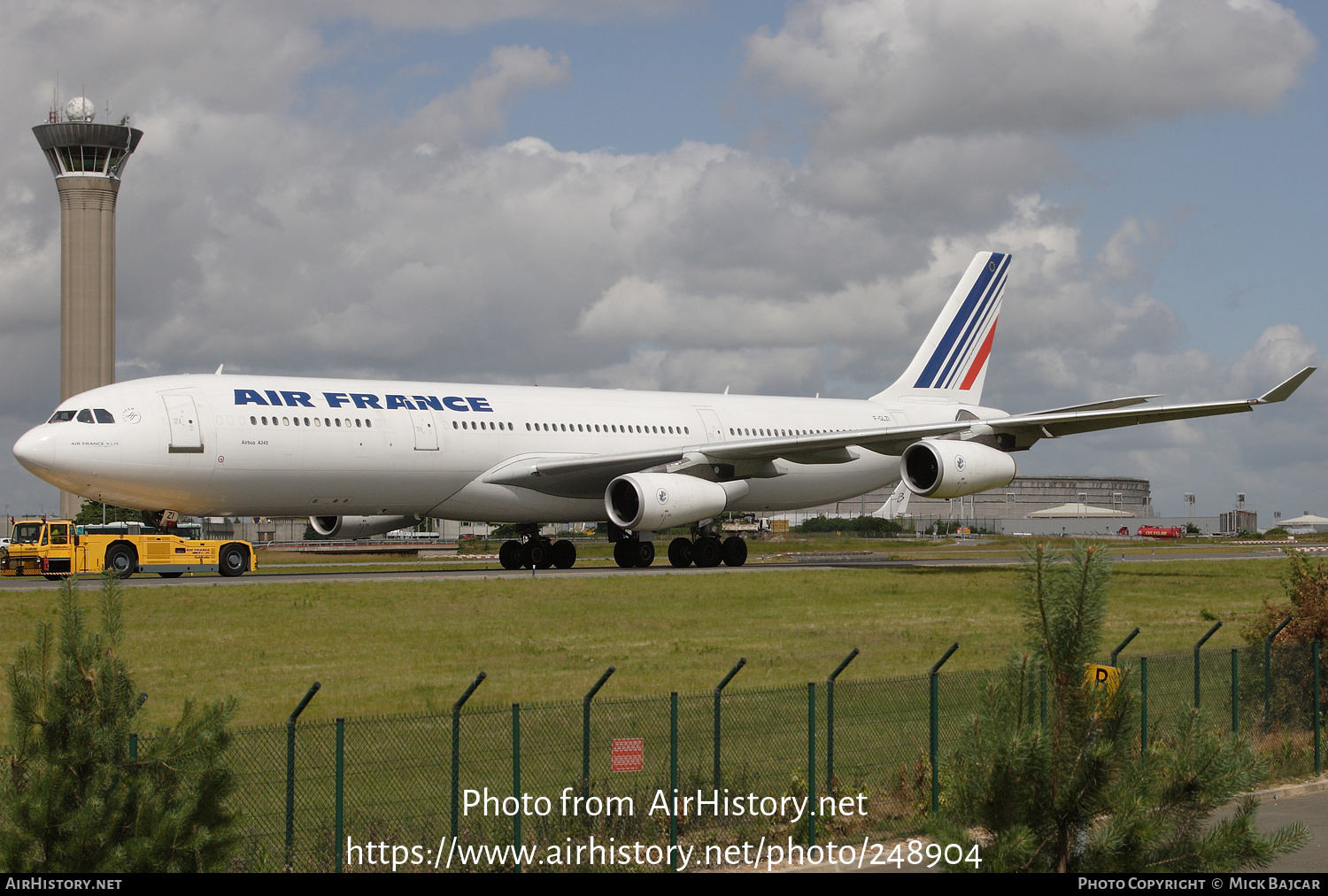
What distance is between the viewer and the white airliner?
28.6m

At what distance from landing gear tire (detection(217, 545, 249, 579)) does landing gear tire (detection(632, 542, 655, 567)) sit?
10.8 meters

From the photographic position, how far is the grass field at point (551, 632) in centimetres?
1703

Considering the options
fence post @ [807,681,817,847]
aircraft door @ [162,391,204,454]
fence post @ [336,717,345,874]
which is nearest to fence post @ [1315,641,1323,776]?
fence post @ [807,681,817,847]

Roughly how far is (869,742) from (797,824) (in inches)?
85.6

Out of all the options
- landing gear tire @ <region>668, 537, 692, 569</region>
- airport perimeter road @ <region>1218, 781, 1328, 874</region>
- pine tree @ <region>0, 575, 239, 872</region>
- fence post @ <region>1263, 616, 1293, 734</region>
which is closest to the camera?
pine tree @ <region>0, 575, 239, 872</region>

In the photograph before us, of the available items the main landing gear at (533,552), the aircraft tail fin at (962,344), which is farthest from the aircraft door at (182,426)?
the aircraft tail fin at (962,344)

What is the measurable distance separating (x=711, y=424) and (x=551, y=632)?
58.5 ft

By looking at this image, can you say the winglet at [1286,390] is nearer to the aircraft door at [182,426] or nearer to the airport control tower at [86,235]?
the aircraft door at [182,426]

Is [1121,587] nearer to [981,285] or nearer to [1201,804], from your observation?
[981,285]

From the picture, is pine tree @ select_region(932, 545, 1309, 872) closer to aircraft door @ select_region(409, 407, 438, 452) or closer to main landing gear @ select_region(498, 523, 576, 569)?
aircraft door @ select_region(409, 407, 438, 452)

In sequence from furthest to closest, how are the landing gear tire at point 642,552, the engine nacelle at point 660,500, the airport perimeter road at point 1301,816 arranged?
1. the landing gear tire at point 642,552
2. the engine nacelle at point 660,500
3. the airport perimeter road at point 1301,816

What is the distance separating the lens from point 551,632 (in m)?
22.1

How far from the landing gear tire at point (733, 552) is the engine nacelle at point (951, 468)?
608 cm

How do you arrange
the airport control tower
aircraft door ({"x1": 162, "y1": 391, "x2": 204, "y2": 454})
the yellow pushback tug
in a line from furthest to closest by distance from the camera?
the airport control tower
the yellow pushback tug
aircraft door ({"x1": 162, "y1": 391, "x2": 204, "y2": 454})
